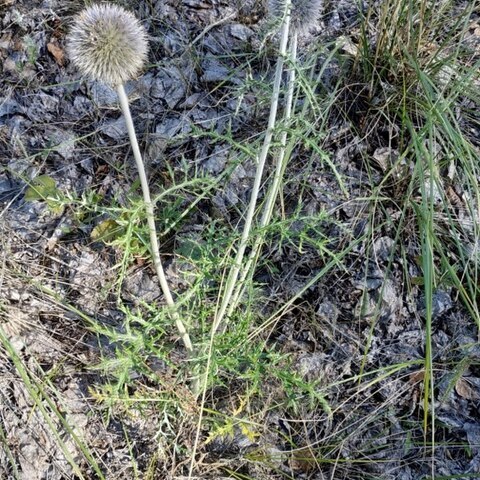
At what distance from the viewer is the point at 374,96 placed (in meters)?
3.02

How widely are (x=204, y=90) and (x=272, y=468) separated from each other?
1904 mm

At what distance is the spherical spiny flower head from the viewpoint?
6.09 ft

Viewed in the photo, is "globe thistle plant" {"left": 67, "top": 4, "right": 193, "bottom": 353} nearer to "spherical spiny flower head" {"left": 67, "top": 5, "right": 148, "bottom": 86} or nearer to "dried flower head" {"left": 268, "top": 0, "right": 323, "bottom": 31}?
"spherical spiny flower head" {"left": 67, "top": 5, "right": 148, "bottom": 86}

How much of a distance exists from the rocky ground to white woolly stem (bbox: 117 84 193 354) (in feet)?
0.87

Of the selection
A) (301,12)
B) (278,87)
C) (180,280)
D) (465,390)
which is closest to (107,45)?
(278,87)

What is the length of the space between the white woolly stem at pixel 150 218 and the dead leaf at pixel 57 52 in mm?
1290

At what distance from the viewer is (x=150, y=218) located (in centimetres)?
199

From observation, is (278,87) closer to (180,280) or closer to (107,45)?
(107,45)

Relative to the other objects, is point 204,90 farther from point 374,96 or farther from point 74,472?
point 74,472

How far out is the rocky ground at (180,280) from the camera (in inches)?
94.2

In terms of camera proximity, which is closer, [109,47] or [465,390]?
[109,47]

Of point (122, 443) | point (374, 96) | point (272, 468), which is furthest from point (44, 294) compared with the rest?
point (374, 96)

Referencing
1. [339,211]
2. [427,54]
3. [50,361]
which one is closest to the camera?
[50,361]

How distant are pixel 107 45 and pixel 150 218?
0.55 metres
